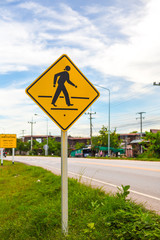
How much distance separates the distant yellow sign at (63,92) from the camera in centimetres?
400

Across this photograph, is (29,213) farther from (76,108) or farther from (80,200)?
(76,108)

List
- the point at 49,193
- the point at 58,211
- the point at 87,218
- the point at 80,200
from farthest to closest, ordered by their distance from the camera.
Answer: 1. the point at 49,193
2. the point at 80,200
3. the point at 58,211
4. the point at 87,218

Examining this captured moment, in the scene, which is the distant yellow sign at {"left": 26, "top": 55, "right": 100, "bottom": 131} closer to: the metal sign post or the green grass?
the metal sign post

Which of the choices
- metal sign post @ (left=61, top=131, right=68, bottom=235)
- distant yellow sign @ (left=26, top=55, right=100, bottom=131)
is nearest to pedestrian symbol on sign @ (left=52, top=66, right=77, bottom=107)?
distant yellow sign @ (left=26, top=55, right=100, bottom=131)

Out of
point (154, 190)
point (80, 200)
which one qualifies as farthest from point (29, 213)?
point (154, 190)

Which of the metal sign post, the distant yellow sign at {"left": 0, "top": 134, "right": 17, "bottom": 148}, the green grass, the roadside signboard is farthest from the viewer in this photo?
the distant yellow sign at {"left": 0, "top": 134, "right": 17, "bottom": 148}

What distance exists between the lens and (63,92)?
4043 mm

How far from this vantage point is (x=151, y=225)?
3.68 metres

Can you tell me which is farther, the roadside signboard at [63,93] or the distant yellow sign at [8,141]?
the distant yellow sign at [8,141]

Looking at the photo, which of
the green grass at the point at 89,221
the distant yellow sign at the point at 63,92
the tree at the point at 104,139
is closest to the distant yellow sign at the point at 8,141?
the green grass at the point at 89,221

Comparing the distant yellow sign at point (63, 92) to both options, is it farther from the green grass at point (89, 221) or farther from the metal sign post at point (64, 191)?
the green grass at point (89, 221)

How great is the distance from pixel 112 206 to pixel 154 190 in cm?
350

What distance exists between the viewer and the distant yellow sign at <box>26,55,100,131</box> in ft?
13.1

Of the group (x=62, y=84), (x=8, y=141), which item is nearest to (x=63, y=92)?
(x=62, y=84)
